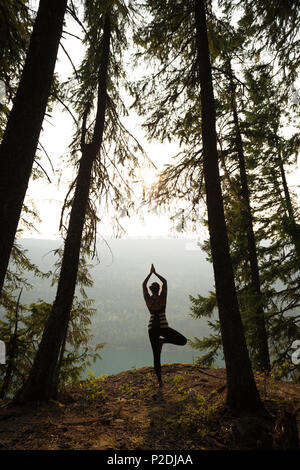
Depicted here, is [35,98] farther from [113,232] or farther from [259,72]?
[259,72]

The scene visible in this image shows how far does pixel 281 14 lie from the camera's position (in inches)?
186

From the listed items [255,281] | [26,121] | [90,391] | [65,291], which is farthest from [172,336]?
[255,281]

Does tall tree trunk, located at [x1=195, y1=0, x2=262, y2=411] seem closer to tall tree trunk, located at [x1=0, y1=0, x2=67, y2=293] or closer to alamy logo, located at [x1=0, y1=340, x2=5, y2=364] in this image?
tall tree trunk, located at [x1=0, y1=0, x2=67, y2=293]

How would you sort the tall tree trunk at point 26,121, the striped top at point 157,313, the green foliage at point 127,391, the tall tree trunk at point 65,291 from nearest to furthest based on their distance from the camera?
the tall tree trunk at point 26,121, the tall tree trunk at point 65,291, the green foliage at point 127,391, the striped top at point 157,313

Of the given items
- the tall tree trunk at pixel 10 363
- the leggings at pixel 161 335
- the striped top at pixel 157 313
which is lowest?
the tall tree trunk at pixel 10 363

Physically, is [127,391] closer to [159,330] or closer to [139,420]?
[159,330]

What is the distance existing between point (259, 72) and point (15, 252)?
822cm

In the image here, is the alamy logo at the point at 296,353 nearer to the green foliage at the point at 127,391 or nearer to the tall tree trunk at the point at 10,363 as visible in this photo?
the green foliage at the point at 127,391

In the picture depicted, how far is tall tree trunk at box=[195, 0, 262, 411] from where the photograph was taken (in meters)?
3.88

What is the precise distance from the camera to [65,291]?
470 centimetres

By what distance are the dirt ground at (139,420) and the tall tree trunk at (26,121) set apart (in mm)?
2207

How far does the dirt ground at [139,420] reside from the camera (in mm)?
2891

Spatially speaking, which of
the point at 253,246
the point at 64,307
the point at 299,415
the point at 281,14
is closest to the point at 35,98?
the point at 64,307

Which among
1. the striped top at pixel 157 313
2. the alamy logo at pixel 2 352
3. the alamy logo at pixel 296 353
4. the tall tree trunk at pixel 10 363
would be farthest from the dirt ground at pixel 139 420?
the alamy logo at pixel 296 353
